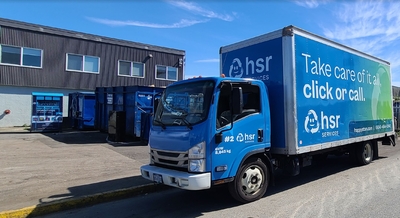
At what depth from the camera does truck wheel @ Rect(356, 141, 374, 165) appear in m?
8.70

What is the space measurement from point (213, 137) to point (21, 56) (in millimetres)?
19238

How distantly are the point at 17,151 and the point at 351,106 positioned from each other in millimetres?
10939

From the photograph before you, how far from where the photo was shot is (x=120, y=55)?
23.7 metres

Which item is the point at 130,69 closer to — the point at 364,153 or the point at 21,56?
the point at 21,56

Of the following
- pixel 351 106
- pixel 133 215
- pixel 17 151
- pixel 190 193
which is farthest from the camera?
pixel 17 151

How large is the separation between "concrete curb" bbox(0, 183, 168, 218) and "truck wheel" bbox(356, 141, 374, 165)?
19.6ft

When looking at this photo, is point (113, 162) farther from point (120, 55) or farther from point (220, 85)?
point (120, 55)

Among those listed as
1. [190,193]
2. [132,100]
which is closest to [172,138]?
[190,193]

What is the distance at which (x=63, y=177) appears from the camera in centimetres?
714

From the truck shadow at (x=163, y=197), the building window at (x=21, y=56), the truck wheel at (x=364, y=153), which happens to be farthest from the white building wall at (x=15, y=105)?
the truck wheel at (x=364, y=153)

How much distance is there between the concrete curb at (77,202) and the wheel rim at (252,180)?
85.8 inches

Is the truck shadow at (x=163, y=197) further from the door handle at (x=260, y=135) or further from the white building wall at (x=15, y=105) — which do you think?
the white building wall at (x=15, y=105)

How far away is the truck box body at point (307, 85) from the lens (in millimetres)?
5930

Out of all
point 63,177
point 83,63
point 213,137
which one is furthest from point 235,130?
point 83,63
